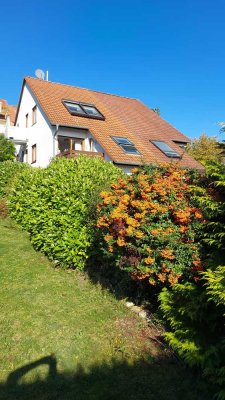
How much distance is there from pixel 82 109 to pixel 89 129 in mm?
2536

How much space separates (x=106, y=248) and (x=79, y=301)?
1.08 meters

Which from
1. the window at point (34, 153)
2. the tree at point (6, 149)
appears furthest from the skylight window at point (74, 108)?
the tree at point (6, 149)

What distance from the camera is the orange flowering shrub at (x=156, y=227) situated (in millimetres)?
4242

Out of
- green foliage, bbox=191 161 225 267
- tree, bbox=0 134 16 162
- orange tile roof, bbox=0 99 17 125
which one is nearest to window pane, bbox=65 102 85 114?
tree, bbox=0 134 16 162

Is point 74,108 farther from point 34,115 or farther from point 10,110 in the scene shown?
point 10,110

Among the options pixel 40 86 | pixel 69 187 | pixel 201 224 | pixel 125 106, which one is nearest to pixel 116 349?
pixel 201 224

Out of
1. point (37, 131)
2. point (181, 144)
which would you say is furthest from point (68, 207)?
point (181, 144)

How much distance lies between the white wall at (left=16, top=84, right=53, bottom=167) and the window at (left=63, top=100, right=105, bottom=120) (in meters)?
1.76

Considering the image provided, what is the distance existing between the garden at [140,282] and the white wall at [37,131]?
13589 millimetres

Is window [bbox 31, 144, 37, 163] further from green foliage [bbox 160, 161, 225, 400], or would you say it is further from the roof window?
green foliage [bbox 160, 161, 225, 400]

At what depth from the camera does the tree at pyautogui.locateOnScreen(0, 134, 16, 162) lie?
2182cm

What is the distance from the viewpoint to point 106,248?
207 inches

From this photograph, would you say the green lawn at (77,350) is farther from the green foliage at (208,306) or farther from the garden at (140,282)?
the green foliage at (208,306)

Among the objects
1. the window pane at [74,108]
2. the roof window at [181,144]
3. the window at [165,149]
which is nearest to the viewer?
the window at [165,149]
